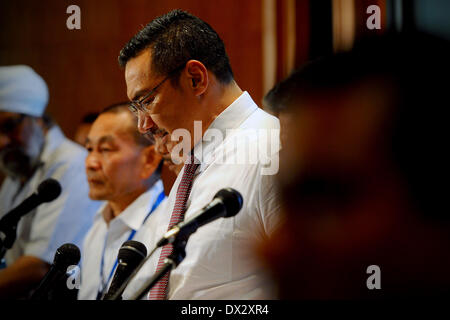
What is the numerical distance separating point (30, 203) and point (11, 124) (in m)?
1.15

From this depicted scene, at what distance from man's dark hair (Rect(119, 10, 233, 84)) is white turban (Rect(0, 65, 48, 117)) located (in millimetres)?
1142

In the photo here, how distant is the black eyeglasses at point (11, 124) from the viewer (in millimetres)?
2430

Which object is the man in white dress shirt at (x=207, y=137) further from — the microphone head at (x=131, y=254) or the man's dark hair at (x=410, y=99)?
the man's dark hair at (x=410, y=99)

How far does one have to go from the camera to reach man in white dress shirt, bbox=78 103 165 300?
2.02 meters

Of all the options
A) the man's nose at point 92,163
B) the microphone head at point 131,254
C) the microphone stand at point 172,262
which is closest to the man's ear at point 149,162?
the man's nose at point 92,163

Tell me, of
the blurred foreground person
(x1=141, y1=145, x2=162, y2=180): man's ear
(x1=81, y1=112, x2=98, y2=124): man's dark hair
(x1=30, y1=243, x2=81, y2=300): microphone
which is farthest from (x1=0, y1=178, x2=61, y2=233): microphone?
the blurred foreground person

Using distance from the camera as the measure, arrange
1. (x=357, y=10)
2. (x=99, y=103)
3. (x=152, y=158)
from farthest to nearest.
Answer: (x=99, y=103)
(x=152, y=158)
(x=357, y=10)

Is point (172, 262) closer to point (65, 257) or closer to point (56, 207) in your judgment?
point (65, 257)

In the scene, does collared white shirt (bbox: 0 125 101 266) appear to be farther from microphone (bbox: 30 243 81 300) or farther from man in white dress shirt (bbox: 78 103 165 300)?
microphone (bbox: 30 243 81 300)

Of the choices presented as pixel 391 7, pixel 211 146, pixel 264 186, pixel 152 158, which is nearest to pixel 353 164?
pixel 264 186

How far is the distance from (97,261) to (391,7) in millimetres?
1442

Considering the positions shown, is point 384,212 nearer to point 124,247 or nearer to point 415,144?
point 415,144
